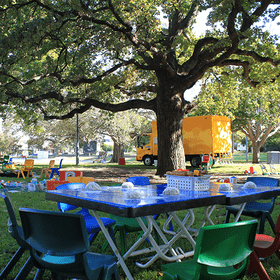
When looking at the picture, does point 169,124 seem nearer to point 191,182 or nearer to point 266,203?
point 266,203

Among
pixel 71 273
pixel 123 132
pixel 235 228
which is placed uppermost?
pixel 123 132

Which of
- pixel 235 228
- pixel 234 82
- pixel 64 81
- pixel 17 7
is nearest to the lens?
pixel 235 228

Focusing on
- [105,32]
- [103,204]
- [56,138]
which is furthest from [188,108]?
[56,138]

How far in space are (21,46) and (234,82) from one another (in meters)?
12.0

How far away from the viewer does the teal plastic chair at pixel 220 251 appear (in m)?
2.08

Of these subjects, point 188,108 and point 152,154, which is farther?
point 152,154

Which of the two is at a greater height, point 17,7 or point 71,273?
point 17,7

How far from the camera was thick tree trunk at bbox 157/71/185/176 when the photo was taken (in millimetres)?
13742

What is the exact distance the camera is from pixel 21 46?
1027cm

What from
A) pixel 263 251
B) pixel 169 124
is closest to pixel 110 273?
pixel 263 251

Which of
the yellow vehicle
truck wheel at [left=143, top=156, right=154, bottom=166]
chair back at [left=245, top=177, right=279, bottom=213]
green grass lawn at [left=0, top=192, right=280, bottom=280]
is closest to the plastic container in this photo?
green grass lawn at [left=0, top=192, right=280, bottom=280]

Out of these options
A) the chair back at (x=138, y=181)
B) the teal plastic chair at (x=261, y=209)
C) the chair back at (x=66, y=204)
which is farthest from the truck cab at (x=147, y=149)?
the chair back at (x=66, y=204)

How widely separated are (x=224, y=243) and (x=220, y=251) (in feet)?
0.21

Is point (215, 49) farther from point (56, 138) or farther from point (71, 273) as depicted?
point (56, 138)
